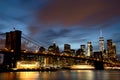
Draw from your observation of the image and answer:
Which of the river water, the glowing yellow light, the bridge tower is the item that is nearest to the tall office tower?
the bridge tower

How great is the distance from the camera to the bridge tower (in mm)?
86319

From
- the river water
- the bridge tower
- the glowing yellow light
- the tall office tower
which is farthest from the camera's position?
the glowing yellow light

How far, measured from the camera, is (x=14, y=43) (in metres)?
90.5

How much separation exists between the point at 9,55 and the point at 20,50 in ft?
13.5

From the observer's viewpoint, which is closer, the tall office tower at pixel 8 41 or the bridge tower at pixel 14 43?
the bridge tower at pixel 14 43

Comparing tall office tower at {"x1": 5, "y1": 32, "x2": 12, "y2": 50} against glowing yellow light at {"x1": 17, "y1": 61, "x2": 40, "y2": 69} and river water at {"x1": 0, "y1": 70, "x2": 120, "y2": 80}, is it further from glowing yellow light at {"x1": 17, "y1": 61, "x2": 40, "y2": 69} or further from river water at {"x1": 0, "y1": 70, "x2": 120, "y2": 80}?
river water at {"x1": 0, "y1": 70, "x2": 120, "y2": 80}

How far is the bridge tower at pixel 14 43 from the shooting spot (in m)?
86.3

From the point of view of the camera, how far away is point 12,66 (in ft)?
299

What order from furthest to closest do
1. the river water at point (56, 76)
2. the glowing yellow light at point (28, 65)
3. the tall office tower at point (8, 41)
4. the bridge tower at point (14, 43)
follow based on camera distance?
the glowing yellow light at point (28, 65), the tall office tower at point (8, 41), the bridge tower at point (14, 43), the river water at point (56, 76)

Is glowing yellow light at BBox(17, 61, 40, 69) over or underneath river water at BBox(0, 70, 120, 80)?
over

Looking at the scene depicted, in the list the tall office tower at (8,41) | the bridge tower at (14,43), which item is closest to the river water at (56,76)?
the bridge tower at (14,43)

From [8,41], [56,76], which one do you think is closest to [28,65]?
[8,41]

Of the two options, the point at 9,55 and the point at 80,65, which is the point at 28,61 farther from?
the point at 80,65

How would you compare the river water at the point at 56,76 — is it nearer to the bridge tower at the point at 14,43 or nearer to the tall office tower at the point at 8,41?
the bridge tower at the point at 14,43
